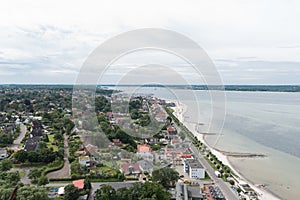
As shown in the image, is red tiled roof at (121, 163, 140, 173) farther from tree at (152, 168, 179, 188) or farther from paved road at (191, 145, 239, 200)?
paved road at (191, 145, 239, 200)

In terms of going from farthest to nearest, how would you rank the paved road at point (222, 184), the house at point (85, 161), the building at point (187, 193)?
the house at point (85, 161)
the paved road at point (222, 184)
the building at point (187, 193)

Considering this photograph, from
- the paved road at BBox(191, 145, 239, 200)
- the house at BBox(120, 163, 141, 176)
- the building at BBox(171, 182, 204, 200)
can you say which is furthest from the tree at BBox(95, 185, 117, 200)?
the paved road at BBox(191, 145, 239, 200)

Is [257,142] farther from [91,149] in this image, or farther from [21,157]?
[21,157]

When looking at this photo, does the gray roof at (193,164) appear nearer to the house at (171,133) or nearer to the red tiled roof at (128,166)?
the red tiled roof at (128,166)

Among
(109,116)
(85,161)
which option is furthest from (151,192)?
(109,116)

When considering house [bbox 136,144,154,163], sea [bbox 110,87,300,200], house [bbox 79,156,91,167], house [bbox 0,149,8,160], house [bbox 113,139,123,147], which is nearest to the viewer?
sea [bbox 110,87,300,200]

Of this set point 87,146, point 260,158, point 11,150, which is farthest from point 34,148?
point 260,158

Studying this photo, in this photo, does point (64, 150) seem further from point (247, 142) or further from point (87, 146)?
point (247, 142)

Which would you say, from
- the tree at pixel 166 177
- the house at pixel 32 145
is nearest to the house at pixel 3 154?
the house at pixel 32 145
